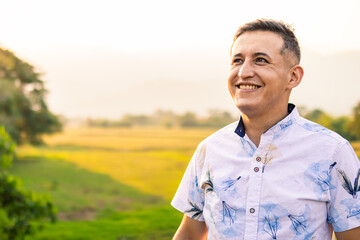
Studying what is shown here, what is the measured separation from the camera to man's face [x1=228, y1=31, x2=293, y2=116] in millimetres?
1336

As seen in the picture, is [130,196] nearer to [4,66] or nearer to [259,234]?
[4,66]

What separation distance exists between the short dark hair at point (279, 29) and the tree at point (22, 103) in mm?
10979

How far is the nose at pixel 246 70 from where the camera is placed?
1337mm

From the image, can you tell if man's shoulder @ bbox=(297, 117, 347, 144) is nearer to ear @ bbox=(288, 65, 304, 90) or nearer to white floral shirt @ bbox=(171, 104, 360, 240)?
white floral shirt @ bbox=(171, 104, 360, 240)

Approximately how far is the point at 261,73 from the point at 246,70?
5 centimetres

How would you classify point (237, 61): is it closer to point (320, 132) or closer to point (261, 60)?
point (261, 60)

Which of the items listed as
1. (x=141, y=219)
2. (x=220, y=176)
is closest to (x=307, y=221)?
(x=220, y=176)

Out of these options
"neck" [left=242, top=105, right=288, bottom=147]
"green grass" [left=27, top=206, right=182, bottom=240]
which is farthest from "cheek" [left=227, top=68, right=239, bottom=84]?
"green grass" [left=27, top=206, right=182, bottom=240]

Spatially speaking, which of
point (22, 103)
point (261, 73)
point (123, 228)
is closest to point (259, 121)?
point (261, 73)

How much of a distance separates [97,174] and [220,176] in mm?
10377

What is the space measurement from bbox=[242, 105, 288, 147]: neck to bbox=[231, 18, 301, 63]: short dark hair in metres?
0.22

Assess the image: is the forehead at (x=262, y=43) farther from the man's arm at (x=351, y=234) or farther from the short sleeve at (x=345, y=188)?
the man's arm at (x=351, y=234)

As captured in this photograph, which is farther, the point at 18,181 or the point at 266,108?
the point at 18,181

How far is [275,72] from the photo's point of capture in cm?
134
